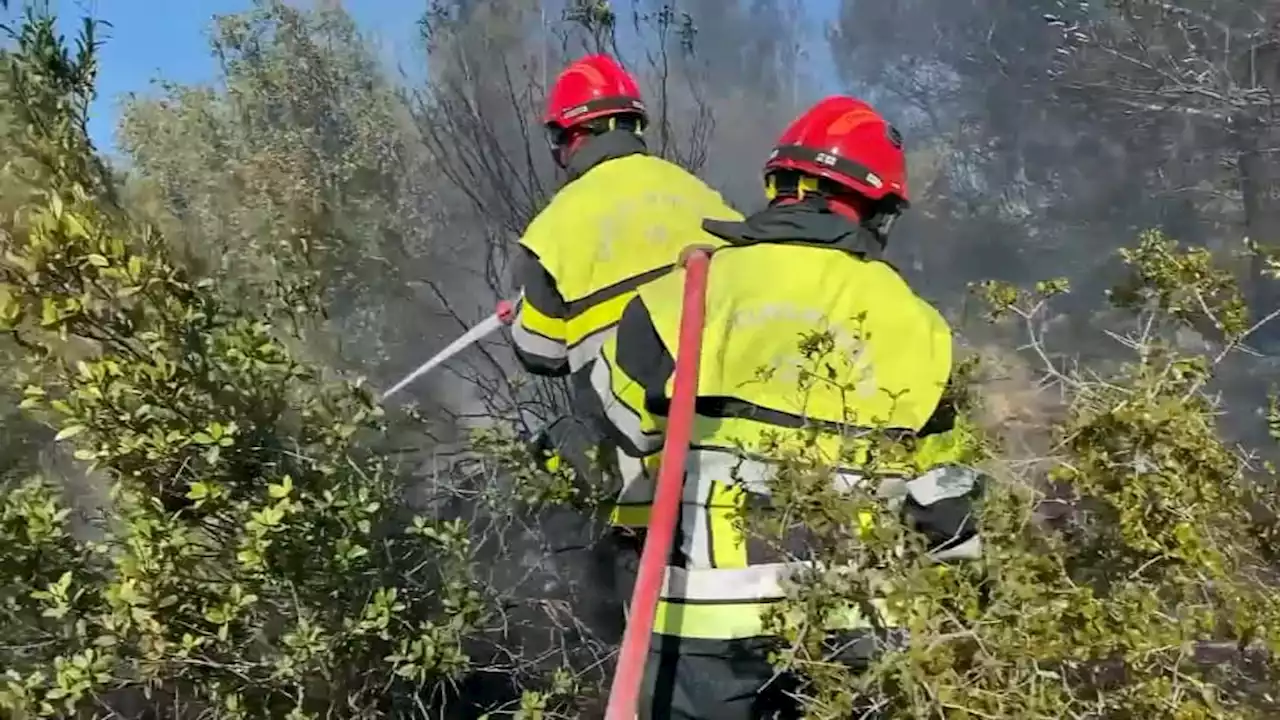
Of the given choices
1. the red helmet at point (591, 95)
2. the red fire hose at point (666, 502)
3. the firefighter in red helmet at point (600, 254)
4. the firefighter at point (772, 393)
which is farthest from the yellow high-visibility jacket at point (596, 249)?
the red fire hose at point (666, 502)

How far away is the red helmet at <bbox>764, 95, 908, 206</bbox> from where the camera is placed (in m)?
2.75

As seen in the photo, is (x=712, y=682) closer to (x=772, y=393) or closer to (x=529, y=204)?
(x=772, y=393)

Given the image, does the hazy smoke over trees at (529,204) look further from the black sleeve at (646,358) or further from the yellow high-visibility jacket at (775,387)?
the black sleeve at (646,358)

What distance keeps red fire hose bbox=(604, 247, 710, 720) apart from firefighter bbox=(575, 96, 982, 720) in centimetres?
7

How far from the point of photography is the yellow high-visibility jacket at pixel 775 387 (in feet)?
8.10

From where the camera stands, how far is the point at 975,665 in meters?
2.17

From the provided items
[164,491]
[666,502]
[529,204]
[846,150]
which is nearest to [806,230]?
[846,150]

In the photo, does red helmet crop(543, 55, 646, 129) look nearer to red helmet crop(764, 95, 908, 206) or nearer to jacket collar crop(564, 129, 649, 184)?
jacket collar crop(564, 129, 649, 184)

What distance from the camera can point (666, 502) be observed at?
227 cm

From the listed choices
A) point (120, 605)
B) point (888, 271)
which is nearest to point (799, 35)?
point (888, 271)

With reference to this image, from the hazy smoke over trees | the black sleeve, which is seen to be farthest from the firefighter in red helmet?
the black sleeve

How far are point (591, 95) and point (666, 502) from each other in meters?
1.83

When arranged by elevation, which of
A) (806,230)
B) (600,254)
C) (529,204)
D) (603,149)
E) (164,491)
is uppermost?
(529,204)

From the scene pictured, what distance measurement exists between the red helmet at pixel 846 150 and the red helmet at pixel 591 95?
3.42 ft
